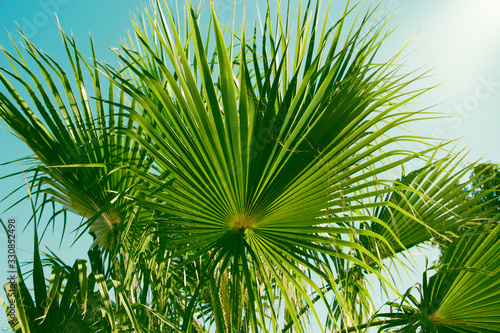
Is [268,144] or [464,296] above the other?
[268,144]

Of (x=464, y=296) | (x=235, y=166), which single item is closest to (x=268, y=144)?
(x=235, y=166)

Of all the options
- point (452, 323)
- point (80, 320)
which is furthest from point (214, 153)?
point (452, 323)

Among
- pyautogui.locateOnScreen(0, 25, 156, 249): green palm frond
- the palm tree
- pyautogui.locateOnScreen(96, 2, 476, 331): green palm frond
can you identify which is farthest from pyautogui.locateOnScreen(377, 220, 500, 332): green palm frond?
pyautogui.locateOnScreen(0, 25, 156, 249): green palm frond

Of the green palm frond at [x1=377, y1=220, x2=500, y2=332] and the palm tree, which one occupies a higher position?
the palm tree

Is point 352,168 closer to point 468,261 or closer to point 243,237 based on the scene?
point 243,237

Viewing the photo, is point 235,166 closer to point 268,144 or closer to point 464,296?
point 268,144

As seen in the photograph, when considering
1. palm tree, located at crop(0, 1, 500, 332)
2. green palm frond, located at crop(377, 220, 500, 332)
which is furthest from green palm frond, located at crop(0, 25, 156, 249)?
green palm frond, located at crop(377, 220, 500, 332)

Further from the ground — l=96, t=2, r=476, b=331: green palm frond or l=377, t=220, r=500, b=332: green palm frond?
l=96, t=2, r=476, b=331: green palm frond

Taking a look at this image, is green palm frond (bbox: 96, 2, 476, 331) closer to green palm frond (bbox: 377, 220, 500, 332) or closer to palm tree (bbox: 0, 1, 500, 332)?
palm tree (bbox: 0, 1, 500, 332)

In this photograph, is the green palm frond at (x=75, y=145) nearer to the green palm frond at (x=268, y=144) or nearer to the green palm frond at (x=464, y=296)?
the green palm frond at (x=268, y=144)

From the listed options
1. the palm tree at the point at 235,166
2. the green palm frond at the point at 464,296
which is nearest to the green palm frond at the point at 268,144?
the palm tree at the point at 235,166

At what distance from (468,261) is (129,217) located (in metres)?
1.60

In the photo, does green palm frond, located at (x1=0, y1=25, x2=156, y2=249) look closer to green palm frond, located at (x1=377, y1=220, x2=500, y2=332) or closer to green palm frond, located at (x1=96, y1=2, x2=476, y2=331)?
green palm frond, located at (x1=96, y1=2, x2=476, y2=331)

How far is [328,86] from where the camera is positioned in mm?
1644
